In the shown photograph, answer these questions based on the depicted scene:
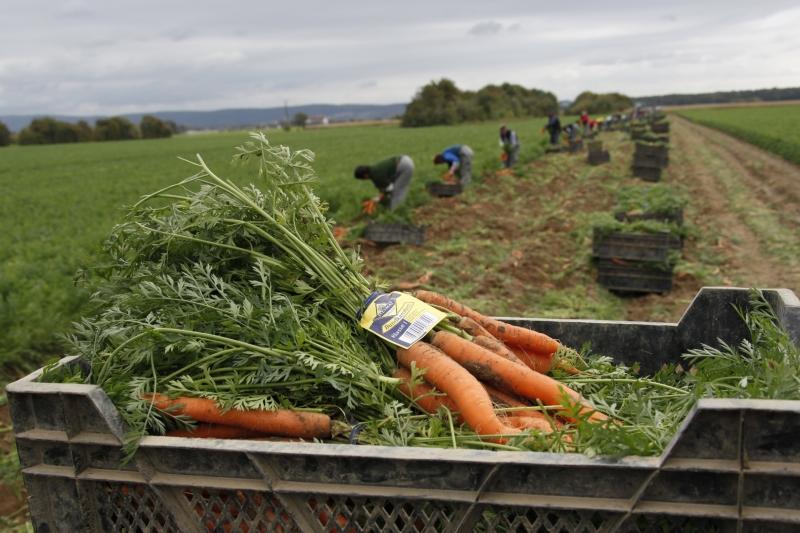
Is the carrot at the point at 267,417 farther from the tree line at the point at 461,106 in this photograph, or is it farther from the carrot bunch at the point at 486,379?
the tree line at the point at 461,106

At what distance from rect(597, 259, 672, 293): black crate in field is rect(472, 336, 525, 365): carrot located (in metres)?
5.76

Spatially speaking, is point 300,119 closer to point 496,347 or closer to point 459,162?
point 459,162

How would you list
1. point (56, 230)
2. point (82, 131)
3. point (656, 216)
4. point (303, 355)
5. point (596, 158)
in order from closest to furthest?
point (303, 355), point (656, 216), point (56, 230), point (596, 158), point (82, 131)

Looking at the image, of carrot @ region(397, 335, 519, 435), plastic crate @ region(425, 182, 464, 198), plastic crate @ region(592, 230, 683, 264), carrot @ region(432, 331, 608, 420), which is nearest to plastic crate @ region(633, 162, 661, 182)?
plastic crate @ region(425, 182, 464, 198)

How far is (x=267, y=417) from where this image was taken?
2.43 meters

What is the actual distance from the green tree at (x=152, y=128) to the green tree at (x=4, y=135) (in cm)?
1825

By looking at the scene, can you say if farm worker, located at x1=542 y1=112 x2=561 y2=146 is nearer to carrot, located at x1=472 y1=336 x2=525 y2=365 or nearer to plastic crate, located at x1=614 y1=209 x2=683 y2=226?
plastic crate, located at x1=614 y1=209 x2=683 y2=226

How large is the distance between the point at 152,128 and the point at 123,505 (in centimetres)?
10423

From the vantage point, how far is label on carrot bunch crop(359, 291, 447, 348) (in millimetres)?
2689

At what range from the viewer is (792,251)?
33.8 ft

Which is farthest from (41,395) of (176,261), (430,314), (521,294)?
(521,294)

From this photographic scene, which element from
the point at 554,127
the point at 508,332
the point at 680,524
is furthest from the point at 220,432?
the point at 554,127

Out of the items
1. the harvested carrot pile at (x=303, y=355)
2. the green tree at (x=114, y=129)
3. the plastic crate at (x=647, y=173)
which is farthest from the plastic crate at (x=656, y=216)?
the green tree at (x=114, y=129)

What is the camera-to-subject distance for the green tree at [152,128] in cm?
9588
